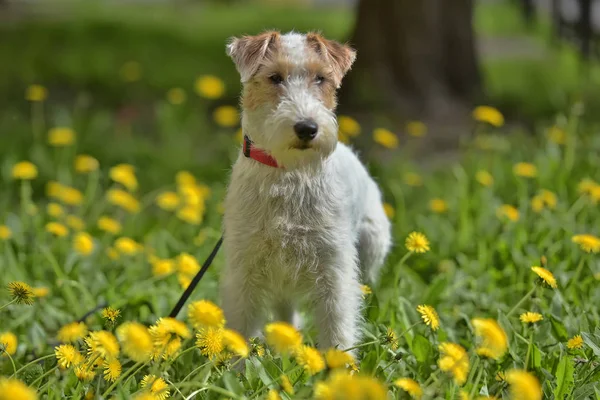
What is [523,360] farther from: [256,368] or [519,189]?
[519,189]

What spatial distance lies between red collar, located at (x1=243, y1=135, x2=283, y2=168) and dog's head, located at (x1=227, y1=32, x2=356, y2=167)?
0.06 metres

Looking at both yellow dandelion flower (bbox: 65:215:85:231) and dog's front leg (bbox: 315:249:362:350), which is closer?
dog's front leg (bbox: 315:249:362:350)

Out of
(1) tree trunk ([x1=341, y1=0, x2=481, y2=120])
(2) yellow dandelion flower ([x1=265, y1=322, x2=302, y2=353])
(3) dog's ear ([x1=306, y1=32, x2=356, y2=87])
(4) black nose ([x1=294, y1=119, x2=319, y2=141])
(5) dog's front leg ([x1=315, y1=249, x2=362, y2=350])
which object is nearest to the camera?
(2) yellow dandelion flower ([x1=265, y1=322, x2=302, y2=353])

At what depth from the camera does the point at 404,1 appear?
7641mm

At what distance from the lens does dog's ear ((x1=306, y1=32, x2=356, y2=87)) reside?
3.06m

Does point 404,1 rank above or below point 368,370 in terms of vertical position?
above

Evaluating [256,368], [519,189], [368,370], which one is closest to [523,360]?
[368,370]

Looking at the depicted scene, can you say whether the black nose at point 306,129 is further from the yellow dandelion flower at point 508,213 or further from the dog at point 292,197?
the yellow dandelion flower at point 508,213

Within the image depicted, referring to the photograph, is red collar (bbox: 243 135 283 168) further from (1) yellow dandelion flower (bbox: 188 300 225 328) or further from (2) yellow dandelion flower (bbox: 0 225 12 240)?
(2) yellow dandelion flower (bbox: 0 225 12 240)

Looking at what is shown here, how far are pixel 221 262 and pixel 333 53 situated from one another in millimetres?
1676

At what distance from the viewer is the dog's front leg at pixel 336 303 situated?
10.7 ft

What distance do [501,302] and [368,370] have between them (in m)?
1.33

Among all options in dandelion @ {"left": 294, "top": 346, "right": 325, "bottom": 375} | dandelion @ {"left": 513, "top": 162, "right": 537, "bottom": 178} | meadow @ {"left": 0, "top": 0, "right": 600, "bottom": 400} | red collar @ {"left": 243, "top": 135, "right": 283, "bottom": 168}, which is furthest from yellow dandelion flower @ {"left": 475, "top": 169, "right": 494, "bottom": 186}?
dandelion @ {"left": 294, "top": 346, "right": 325, "bottom": 375}

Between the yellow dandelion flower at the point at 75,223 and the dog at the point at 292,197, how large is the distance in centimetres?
184
